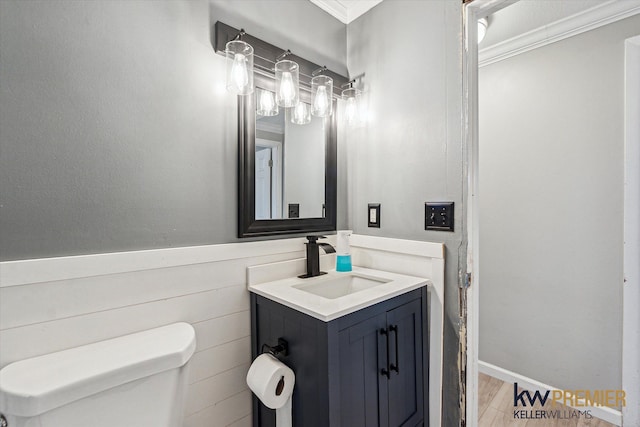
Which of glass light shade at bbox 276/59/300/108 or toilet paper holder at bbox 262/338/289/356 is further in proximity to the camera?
glass light shade at bbox 276/59/300/108

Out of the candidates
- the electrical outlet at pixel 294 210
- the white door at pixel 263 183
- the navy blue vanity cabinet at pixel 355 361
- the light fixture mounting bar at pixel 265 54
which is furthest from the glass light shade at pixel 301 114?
the navy blue vanity cabinet at pixel 355 361

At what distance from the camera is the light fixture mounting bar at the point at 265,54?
118 centimetres

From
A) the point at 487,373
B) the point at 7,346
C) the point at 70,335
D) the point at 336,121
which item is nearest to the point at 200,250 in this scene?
the point at 70,335

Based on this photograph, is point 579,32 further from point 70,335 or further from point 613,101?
point 70,335

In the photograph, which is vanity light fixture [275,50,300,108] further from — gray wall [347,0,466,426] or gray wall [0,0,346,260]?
gray wall [347,0,466,426]

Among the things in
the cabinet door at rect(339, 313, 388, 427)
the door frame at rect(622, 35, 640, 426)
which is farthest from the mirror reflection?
the door frame at rect(622, 35, 640, 426)

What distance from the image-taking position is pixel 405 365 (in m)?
1.20

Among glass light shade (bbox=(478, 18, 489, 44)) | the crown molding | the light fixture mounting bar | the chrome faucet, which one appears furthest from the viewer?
glass light shade (bbox=(478, 18, 489, 44))

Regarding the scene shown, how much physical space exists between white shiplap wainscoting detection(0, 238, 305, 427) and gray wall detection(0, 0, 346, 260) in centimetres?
5

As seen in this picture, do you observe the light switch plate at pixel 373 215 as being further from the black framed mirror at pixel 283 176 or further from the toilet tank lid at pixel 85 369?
the toilet tank lid at pixel 85 369

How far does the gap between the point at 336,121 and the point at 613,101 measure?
1478 mm

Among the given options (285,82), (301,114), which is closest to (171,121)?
(285,82)

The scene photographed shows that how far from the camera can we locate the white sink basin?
1.33 m

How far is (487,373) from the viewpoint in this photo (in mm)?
2078
